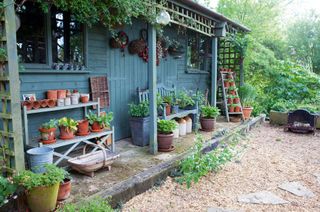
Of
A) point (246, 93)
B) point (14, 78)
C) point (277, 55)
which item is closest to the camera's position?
point (14, 78)

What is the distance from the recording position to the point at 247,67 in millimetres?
8414

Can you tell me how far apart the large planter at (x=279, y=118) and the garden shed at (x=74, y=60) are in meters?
2.28

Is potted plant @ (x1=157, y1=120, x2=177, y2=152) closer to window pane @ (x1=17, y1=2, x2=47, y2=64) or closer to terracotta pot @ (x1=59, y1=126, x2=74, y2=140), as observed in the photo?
terracotta pot @ (x1=59, y1=126, x2=74, y2=140)

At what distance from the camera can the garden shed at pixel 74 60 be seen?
2.50 meters

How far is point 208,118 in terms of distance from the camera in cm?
577

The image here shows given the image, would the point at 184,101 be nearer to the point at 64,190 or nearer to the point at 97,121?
the point at 97,121

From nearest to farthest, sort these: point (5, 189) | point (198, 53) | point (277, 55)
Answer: point (5, 189)
point (198, 53)
point (277, 55)

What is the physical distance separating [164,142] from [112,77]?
1483mm

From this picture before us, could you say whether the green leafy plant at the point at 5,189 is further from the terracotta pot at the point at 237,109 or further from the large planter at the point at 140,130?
the terracotta pot at the point at 237,109

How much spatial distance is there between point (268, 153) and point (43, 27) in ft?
13.6

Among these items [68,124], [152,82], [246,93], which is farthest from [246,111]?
[68,124]

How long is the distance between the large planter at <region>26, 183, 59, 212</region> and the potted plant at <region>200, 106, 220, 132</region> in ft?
12.6

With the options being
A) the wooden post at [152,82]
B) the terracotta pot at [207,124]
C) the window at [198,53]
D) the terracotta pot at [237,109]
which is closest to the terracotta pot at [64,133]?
the wooden post at [152,82]

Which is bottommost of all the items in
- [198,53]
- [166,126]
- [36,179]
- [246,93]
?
[36,179]
